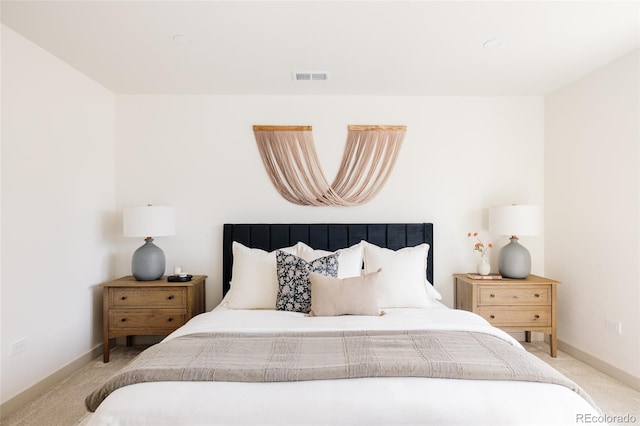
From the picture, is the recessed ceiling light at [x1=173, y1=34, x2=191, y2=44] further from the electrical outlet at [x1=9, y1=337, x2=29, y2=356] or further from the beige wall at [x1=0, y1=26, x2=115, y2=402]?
the electrical outlet at [x1=9, y1=337, x2=29, y2=356]

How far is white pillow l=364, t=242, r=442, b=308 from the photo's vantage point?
289cm

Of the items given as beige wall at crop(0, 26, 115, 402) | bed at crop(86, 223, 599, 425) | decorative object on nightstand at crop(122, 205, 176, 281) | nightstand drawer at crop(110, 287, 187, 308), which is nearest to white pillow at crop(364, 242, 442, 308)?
bed at crop(86, 223, 599, 425)

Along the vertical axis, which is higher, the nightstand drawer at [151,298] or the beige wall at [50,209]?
the beige wall at [50,209]

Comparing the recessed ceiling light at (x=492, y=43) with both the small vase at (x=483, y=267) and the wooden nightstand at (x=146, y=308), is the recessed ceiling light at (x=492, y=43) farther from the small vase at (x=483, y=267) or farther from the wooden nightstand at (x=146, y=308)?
the wooden nightstand at (x=146, y=308)

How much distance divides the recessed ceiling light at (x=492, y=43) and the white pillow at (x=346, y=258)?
177cm

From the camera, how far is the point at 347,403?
4.72 feet

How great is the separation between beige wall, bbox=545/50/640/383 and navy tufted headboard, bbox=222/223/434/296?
126 centimetres

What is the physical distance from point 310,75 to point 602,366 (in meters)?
3.35

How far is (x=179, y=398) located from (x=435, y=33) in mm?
2508

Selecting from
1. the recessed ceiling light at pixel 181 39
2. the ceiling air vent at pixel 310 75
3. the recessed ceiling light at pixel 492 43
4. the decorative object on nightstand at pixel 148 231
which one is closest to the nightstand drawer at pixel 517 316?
the recessed ceiling light at pixel 492 43

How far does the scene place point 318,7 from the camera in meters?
→ 2.17

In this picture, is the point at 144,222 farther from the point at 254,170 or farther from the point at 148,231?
the point at 254,170

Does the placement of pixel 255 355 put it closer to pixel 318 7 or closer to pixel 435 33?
pixel 318 7

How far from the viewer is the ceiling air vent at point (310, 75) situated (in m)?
3.12
